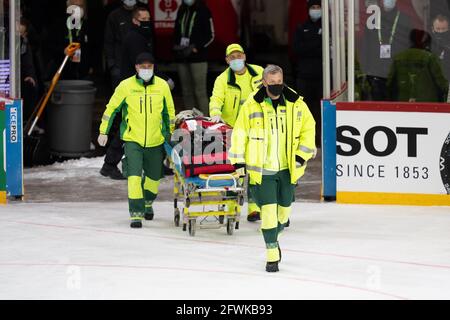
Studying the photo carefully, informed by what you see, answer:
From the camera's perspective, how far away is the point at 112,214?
16.2 m

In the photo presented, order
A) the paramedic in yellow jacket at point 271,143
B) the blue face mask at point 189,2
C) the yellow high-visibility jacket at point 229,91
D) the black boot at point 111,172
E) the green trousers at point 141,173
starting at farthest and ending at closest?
the blue face mask at point 189,2
the black boot at point 111,172
the yellow high-visibility jacket at point 229,91
the green trousers at point 141,173
the paramedic in yellow jacket at point 271,143

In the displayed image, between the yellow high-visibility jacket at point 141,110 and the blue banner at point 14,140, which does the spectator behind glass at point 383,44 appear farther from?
the blue banner at point 14,140

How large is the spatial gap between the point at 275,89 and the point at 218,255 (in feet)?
6.27

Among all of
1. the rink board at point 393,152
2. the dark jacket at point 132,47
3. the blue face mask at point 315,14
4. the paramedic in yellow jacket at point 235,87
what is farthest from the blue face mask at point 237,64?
the blue face mask at point 315,14

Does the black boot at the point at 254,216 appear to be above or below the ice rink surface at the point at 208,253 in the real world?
above

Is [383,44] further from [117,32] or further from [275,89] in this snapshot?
[117,32]

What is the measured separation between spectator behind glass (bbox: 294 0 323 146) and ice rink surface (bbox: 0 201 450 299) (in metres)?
3.01

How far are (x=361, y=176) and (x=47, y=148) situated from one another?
4.87 metres

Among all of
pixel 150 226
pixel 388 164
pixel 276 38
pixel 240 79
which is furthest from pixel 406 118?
pixel 276 38

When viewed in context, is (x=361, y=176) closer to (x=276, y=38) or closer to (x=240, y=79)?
(x=240, y=79)

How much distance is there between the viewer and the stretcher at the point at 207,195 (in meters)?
14.5

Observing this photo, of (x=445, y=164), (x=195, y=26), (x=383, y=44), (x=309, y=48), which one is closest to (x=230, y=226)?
(x=445, y=164)

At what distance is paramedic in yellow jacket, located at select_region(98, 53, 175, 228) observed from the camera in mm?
15133

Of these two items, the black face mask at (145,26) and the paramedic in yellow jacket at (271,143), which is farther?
the black face mask at (145,26)
